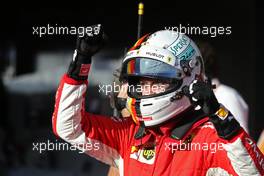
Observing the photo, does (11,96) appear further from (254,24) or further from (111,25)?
(254,24)

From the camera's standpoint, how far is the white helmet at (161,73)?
2732mm

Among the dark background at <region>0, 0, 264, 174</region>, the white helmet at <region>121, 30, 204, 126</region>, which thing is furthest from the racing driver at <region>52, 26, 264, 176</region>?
the dark background at <region>0, 0, 264, 174</region>

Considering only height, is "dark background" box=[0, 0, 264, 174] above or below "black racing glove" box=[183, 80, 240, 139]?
below

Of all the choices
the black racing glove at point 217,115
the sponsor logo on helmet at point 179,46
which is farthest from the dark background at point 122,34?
the black racing glove at point 217,115

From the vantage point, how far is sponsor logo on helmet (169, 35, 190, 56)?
9.09ft

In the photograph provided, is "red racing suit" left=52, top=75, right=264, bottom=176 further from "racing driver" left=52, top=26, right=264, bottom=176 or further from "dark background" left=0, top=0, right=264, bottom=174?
"dark background" left=0, top=0, right=264, bottom=174

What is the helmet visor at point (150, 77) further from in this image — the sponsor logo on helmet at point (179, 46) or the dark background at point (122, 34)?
the dark background at point (122, 34)

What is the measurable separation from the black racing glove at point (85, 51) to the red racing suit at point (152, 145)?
34 mm

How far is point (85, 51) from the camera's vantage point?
2723mm

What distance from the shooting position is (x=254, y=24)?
17.4 feet

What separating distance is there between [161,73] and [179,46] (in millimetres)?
140

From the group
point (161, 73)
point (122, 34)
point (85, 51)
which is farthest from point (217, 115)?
point (122, 34)

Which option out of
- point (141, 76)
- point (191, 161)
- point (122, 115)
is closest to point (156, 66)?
point (141, 76)

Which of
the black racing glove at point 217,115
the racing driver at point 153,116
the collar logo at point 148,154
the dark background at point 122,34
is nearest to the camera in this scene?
the black racing glove at point 217,115
